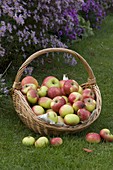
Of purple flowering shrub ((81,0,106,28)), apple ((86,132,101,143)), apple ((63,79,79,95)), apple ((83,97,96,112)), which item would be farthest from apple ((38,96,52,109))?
purple flowering shrub ((81,0,106,28))

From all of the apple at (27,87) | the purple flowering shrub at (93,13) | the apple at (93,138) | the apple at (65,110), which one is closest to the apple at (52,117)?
the apple at (65,110)

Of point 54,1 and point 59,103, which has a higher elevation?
point 54,1

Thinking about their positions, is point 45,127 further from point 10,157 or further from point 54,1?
point 54,1

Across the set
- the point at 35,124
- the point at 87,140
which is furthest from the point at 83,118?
the point at 35,124

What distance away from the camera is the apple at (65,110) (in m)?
3.68

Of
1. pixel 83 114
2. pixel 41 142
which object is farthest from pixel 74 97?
pixel 41 142

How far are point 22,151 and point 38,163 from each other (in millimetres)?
260

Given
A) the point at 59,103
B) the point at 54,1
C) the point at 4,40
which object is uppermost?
the point at 54,1

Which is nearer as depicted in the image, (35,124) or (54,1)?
(35,124)

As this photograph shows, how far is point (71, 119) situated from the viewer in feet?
11.7

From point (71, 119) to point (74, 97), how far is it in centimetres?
33

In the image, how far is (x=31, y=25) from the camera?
5668 mm

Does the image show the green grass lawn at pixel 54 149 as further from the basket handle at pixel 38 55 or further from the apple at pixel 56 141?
the basket handle at pixel 38 55

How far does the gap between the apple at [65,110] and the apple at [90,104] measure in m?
0.17
